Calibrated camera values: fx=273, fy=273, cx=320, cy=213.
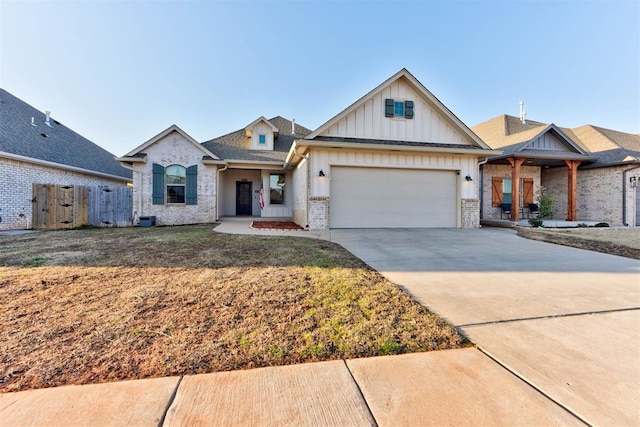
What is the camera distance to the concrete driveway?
185 centimetres

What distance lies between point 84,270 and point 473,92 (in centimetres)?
1940

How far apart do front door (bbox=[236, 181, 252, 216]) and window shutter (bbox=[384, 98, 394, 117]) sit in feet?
29.9


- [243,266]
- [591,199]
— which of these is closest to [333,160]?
[243,266]

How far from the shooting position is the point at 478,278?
432 cm

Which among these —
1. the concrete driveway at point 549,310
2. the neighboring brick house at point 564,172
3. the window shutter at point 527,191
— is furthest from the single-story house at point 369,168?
the window shutter at point 527,191

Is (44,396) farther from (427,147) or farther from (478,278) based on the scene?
(427,147)

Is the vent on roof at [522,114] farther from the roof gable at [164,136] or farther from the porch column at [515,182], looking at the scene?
the roof gable at [164,136]

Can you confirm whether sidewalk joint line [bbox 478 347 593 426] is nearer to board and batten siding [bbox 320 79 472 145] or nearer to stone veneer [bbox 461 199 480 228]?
board and batten siding [bbox 320 79 472 145]

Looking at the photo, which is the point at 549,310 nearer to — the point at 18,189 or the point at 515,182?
the point at 515,182

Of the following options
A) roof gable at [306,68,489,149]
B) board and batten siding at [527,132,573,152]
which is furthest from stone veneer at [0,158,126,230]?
board and batten siding at [527,132,573,152]

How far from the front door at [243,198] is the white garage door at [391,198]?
7799 mm

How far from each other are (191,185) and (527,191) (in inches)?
691

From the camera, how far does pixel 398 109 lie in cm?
1080

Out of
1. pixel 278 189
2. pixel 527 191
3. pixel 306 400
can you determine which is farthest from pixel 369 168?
pixel 527 191
